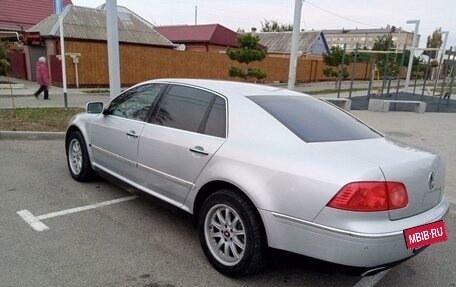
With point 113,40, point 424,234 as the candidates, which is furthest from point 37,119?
point 424,234

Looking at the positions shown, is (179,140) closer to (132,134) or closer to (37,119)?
(132,134)

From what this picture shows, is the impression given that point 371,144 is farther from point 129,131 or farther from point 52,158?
point 52,158

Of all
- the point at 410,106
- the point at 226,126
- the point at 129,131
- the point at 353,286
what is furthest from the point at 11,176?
the point at 410,106

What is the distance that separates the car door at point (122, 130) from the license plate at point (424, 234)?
2.65 meters

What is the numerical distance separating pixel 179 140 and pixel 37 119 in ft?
24.1

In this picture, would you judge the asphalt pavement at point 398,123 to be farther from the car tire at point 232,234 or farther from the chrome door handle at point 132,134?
the chrome door handle at point 132,134

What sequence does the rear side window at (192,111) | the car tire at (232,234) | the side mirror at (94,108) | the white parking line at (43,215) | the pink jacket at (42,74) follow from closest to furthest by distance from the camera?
1. the car tire at (232,234)
2. the rear side window at (192,111)
3. the white parking line at (43,215)
4. the side mirror at (94,108)
5. the pink jacket at (42,74)

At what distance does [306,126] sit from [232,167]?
72 cm

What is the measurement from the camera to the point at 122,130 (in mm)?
4199

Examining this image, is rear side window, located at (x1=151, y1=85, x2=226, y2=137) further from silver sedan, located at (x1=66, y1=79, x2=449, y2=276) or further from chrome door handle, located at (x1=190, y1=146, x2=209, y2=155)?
chrome door handle, located at (x1=190, y1=146, x2=209, y2=155)

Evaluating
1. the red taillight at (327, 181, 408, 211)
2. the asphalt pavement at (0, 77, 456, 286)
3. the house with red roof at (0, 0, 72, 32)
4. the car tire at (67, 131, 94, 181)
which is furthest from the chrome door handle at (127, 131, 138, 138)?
the house with red roof at (0, 0, 72, 32)

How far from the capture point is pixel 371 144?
308 centimetres

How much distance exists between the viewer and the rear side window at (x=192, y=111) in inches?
131

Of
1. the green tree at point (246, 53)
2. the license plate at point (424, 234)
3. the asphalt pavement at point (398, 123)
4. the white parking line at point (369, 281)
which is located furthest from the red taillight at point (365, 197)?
the green tree at point (246, 53)
